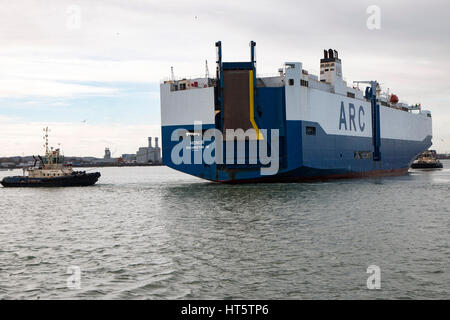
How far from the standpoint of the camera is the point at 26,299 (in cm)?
1009

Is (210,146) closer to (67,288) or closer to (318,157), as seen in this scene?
(318,157)

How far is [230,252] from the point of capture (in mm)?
14352

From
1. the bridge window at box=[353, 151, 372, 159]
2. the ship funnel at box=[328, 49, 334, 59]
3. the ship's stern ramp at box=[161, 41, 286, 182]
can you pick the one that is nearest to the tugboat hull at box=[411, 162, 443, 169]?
the bridge window at box=[353, 151, 372, 159]

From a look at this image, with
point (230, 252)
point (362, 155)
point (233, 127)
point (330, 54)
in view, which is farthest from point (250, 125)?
point (230, 252)

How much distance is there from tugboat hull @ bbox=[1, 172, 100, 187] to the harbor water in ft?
71.8

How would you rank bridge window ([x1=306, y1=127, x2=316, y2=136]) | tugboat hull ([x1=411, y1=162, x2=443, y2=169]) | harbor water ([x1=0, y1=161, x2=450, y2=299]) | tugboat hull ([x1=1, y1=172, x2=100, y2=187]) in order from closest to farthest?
1. harbor water ([x1=0, y1=161, x2=450, y2=299])
2. bridge window ([x1=306, y1=127, x2=316, y2=136])
3. tugboat hull ([x1=1, y1=172, x2=100, y2=187])
4. tugboat hull ([x1=411, y1=162, x2=443, y2=169])

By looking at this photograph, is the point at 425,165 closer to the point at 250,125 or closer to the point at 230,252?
the point at 250,125

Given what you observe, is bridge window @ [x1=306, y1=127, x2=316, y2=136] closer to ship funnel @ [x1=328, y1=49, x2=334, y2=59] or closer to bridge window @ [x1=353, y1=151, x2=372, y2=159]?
bridge window @ [x1=353, y1=151, x2=372, y2=159]

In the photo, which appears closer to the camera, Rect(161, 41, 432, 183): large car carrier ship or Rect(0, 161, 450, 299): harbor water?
Rect(0, 161, 450, 299): harbor water

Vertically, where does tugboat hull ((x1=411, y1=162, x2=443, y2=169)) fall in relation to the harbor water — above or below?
above

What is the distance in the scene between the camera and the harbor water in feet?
34.8

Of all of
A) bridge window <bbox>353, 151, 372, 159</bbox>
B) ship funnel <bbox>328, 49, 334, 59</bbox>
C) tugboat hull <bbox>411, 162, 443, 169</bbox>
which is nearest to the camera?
bridge window <bbox>353, 151, 372, 159</bbox>

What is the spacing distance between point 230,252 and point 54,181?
3803 centimetres
